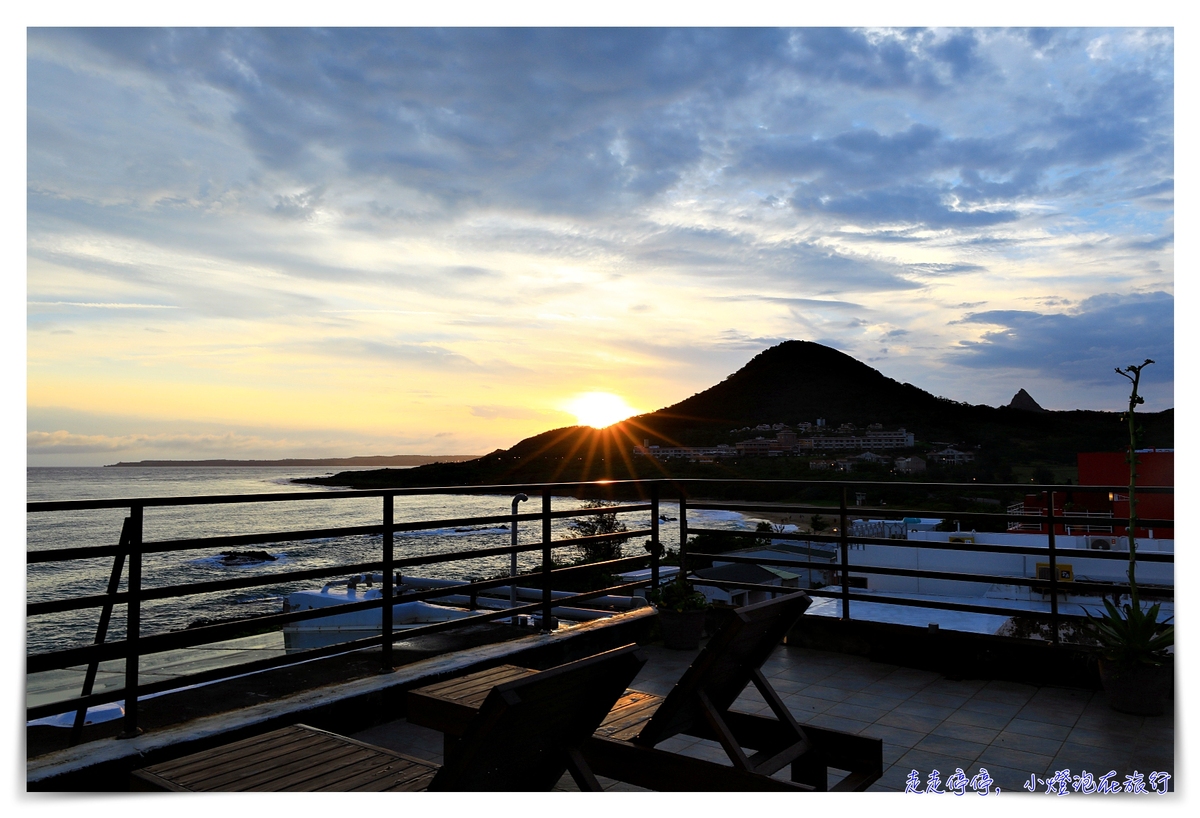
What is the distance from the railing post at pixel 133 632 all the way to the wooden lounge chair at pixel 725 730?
124cm

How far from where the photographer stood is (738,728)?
9.39 ft

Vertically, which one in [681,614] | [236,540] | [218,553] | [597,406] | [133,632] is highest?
[597,406]

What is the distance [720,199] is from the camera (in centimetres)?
740

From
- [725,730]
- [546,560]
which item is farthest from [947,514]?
[546,560]

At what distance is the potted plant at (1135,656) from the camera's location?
13.1 ft

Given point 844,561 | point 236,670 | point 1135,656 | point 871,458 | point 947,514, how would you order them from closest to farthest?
1. point 236,670
2. point 947,514
3. point 1135,656
4. point 844,561
5. point 871,458

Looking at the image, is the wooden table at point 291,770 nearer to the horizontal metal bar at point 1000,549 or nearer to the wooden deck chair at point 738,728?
the wooden deck chair at point 738,728

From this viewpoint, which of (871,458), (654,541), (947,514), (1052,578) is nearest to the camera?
(947,514)

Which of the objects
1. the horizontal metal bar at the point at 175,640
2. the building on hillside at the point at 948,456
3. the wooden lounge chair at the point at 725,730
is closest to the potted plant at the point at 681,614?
the horizontal metal bar at the point at 175,640

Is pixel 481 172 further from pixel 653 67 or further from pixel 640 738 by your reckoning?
pixel 640 738

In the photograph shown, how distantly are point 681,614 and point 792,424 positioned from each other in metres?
23.0

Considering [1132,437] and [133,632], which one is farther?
[1132,437]

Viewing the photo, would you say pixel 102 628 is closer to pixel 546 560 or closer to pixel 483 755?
pixel 483 755

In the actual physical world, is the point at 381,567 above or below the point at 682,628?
above
